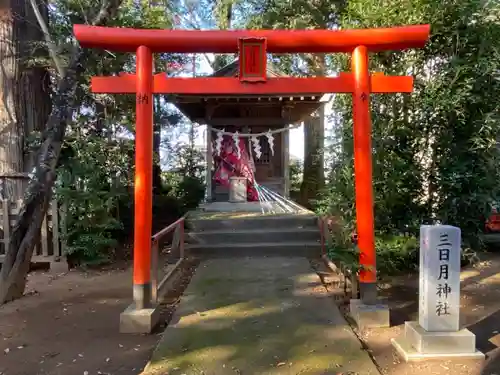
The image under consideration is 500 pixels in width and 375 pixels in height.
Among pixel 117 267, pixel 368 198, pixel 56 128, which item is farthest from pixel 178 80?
pixel 117 267

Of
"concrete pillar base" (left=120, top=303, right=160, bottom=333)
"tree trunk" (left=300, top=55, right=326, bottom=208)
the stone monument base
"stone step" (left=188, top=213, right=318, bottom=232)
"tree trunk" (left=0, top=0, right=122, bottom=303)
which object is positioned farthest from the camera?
"tree trunk" (left=300, top=55, right=326, bottom=208)

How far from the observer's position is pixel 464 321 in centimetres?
507

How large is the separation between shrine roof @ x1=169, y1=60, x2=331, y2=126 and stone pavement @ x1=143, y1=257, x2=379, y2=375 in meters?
5.46

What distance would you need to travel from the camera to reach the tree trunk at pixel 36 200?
6125 mm

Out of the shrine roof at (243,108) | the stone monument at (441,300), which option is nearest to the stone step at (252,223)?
the shrine roof at (243,108)

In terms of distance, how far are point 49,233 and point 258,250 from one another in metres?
4.14

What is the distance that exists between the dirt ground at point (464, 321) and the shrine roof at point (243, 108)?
18.3 feet

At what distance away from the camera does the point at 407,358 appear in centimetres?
397

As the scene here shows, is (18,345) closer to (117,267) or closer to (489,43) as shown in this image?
(117,267)

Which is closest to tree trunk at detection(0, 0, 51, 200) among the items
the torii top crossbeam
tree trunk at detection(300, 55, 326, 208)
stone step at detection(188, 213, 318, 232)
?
stone step at detection(188, 213, 318, 232)

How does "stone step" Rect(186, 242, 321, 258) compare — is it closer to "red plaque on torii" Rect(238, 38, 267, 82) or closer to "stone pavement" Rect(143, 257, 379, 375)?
"stone pavement" Rect(143, 257, 379, 375)

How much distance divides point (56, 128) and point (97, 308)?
108 inches

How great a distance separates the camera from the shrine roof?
10950 mm

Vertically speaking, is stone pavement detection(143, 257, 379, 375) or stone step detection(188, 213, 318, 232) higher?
stone step detection(188, 213, 318, 232)
